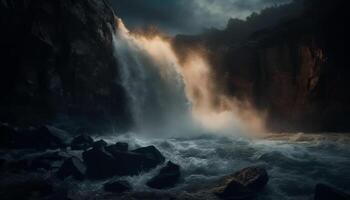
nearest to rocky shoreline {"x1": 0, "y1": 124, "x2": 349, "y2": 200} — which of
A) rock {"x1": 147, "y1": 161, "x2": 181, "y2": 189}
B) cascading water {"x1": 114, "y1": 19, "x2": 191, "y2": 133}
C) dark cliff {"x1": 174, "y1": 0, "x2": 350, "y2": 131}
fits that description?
rock {"x1": 147, "y1": 161, "x2": 181, "y2": 189}

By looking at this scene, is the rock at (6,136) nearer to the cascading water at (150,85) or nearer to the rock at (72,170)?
the rock at (72,170)

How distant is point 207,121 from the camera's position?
5075 cm

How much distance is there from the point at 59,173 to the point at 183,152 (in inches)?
435

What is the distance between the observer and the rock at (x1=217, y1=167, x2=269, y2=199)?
707 inches

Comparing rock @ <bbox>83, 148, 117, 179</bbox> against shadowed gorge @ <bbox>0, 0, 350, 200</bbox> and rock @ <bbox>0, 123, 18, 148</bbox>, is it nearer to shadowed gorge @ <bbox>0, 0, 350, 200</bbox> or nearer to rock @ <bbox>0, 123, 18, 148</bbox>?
shadowed gorge @ <bbox>0, 0, 350, 200</bbox>

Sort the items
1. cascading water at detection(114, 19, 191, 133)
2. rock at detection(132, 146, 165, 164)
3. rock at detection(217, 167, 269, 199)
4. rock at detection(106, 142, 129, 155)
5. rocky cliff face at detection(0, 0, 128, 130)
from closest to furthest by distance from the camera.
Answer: rock at detection(217, 167, 269, 199) < rock at detection(106, 142, 129, 155) < rock at detection(132, 146, 165, 164) < rocky cliff face at detection(0, 0, 128, 130) < cascading water at detection(114, 19, 191, 133)

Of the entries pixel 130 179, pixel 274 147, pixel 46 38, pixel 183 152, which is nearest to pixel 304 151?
pixel 274 147

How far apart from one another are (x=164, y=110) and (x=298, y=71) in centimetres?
1765

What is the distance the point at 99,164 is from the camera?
22312mm

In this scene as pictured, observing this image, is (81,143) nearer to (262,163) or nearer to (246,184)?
(262,163)

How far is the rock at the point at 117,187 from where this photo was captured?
19319 mm

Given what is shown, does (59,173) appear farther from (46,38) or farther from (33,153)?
(46,38)

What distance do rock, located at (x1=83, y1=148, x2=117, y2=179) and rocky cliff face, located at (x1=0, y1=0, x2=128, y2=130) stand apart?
15.0 metres

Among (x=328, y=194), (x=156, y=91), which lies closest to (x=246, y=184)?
(x=328, y=194)
